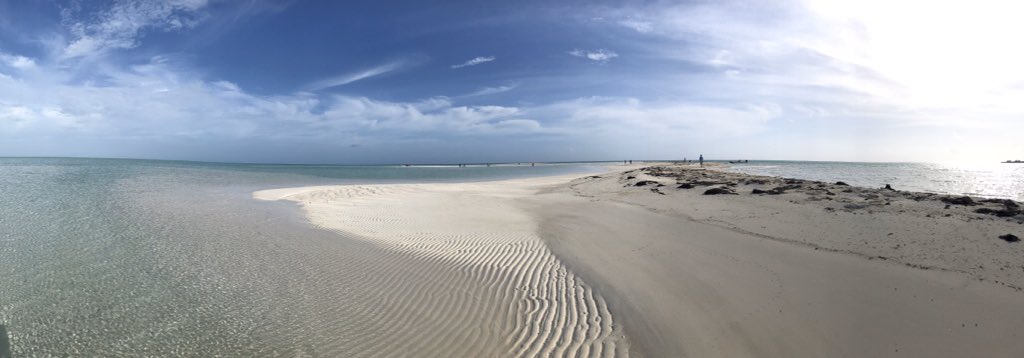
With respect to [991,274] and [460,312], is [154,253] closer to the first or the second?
[460,312]

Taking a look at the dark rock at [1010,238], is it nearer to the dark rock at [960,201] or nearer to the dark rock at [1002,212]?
the dark rock at [1002,212]

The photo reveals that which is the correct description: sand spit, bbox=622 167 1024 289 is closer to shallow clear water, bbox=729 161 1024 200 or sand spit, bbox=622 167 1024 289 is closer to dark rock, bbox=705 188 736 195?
dark rock, bbox=705 188 736 195

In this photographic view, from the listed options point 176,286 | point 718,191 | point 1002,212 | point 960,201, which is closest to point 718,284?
point 176,286

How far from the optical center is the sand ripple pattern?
4.98 meters

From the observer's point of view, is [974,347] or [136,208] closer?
[974,347]

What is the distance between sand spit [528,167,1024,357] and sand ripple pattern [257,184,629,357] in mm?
544

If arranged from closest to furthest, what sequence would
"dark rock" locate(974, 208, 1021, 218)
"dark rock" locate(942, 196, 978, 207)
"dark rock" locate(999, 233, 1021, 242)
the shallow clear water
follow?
"dark rock" locate(999, 233, 1021, 242)
"dark rock" locate(974, 208, 1021, 218)
"dark rock" locate(942, 196, 978, 207)
the shallow clear water

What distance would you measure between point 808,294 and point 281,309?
8.13 metres

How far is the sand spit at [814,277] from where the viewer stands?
4.84 m

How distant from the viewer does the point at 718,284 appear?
6.85m

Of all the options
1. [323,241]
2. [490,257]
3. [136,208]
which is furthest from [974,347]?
[136,208]

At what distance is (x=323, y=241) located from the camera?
10.9m

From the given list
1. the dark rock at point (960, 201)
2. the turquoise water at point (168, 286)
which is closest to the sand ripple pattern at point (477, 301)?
the turquoise water at point (168, 286)

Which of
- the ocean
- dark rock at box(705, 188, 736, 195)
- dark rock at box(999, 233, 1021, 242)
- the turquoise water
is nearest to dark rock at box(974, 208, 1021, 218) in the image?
dark rock at box(999, 233, 1021, 242)
